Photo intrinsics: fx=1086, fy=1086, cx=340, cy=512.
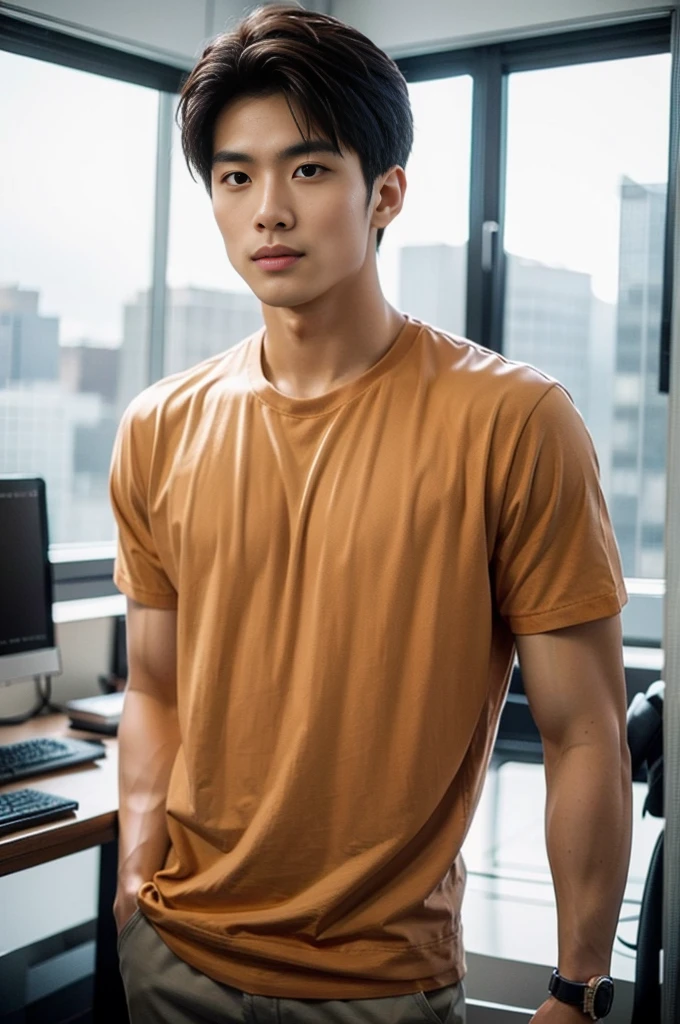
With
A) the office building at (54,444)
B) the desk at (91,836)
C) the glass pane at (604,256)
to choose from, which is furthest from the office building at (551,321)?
the desk at (91,836)

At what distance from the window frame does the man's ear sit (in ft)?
4.88

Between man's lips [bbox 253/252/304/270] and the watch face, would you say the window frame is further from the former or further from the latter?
the watch face

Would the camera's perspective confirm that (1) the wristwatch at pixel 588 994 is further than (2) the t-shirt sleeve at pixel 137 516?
No

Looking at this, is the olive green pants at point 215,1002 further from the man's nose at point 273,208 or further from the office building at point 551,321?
the office building at point 551,321

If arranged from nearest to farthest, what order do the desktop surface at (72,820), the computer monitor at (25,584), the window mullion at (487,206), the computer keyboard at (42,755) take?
1. the desktop surface at (72,820)
2. the computer keyboard at (42,755)
3. the computer monitor at (25,584)
4. the window mullion at (487,206)

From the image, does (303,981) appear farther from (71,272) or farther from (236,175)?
(71,272)

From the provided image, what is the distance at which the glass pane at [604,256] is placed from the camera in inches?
113

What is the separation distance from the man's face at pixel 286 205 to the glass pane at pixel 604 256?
1811mm

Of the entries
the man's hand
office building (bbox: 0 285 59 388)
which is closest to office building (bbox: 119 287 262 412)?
office building (bbox: 0 285 59 388)

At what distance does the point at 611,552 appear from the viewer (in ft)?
3.91

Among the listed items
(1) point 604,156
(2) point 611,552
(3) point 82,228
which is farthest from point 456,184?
(2) point 611,552

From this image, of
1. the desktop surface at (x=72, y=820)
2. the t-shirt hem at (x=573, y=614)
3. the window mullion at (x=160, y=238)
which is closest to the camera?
the t-shirt hem at (x=573, y=614)

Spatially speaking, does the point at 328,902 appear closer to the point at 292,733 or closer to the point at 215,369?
the point at 292,733

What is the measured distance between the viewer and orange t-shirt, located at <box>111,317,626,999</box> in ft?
3.80
